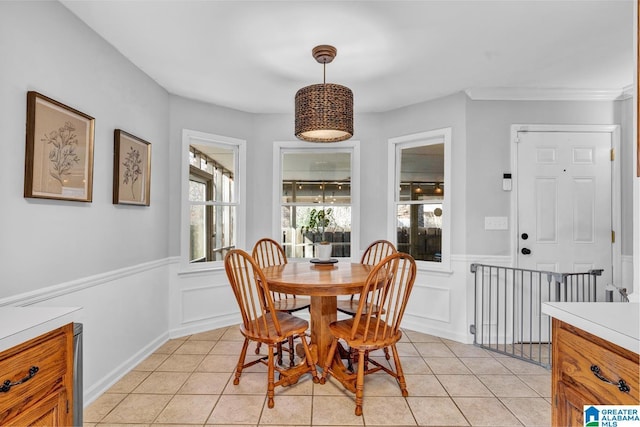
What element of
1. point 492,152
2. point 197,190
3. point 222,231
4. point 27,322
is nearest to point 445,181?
point 492,152

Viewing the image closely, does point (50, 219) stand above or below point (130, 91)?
below

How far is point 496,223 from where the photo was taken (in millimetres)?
3422

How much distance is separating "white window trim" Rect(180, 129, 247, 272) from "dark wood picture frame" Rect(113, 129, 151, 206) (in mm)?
531

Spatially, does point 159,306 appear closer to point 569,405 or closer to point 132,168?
point 132,168

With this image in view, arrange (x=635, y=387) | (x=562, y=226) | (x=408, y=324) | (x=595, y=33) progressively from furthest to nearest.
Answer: (x=408, y=324)
(x=562, y=226)
(x=595, y=33)
(x=635, y=387)

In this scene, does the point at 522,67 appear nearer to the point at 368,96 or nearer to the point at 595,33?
the point at 595,33

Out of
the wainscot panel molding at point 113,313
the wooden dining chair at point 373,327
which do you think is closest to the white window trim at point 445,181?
the wooden dining chair at point 373,327

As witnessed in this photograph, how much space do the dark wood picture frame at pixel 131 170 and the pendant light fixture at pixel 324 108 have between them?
4.39 feet

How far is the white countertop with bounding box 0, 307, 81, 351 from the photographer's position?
3.57 ft

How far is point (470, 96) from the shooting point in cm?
340

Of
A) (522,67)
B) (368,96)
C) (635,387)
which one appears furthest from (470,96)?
(635,387)

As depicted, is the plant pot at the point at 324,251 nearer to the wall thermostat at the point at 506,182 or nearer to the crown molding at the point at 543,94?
the wall thermostat at the point at 506,182

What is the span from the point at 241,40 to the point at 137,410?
8.20 feet

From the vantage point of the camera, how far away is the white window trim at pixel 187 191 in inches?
141
